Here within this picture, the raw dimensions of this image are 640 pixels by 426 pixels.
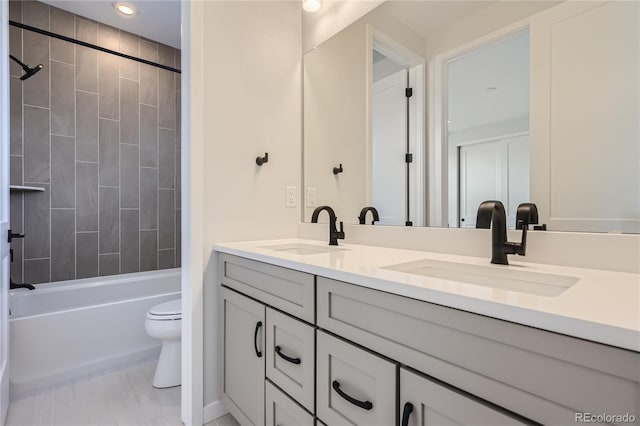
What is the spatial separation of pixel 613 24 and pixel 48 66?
331 centimetres

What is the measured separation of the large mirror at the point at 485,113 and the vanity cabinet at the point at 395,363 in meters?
0.62

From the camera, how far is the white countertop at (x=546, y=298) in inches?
17.5

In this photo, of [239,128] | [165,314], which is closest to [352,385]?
[239,128]

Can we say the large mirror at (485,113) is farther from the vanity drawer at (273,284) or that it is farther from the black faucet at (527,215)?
the vanity drawer at (273,284)

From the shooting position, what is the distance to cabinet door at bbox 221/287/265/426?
3.88 feet

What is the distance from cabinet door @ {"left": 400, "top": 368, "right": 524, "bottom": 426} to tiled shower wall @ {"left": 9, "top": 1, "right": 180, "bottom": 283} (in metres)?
2.79

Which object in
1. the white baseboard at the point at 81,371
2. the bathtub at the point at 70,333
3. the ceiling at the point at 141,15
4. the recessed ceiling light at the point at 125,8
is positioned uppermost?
the ceiling at the point at 141,15

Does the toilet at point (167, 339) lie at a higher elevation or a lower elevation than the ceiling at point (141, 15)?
lower

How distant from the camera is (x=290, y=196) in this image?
181 cm

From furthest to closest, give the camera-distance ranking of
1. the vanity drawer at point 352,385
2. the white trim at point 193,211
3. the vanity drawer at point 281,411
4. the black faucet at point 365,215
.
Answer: the black faucet at point 365,215
the white trim at point 193,211
the vanity drawer at point 281,411
the vanity drawer at point 352,385

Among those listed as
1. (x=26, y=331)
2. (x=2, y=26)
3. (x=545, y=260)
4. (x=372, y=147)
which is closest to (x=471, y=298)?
(x=545, y=260)

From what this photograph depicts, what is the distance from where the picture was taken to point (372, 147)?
5.12 ft

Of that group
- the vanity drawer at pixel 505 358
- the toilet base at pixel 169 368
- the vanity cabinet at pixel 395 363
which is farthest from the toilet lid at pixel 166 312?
the vanity drawer at pixel 505 358

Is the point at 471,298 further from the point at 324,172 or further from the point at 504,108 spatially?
the point at 324,172
